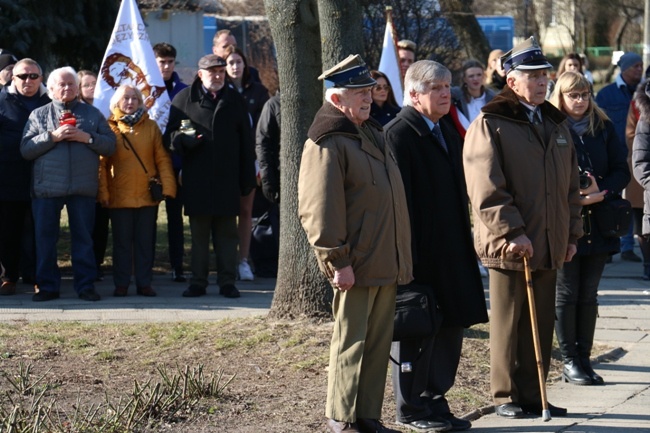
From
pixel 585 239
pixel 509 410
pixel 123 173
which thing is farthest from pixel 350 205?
pixel 123 173

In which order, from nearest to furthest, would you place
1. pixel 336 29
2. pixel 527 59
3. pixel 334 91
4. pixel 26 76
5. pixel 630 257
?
pixel 334 91 → pixel 527 59 → pixel 336 29 → pixel 26 76 → pixel 630 257

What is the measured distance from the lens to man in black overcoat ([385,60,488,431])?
6449 mm

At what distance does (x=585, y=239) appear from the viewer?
768 centimetres

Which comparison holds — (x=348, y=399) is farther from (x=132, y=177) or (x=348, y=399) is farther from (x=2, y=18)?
(x=2, y=18)

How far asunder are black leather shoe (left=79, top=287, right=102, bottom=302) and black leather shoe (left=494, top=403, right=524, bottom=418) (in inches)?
179

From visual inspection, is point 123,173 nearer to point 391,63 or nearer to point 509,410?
point 391,63

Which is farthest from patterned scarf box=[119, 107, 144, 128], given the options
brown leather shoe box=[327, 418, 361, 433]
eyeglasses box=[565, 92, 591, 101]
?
brown leather shoe box=[327, 418, 361, 433]

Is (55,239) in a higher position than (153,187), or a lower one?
lower

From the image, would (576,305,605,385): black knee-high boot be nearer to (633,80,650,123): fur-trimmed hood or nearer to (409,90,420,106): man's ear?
(633,80,650,123): fur-trimmed hood

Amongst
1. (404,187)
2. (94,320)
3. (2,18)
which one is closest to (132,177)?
(94,320)

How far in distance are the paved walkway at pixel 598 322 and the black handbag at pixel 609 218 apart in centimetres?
100

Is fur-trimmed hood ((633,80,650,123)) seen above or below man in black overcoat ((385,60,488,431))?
above

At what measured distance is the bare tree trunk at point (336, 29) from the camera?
8.28 m

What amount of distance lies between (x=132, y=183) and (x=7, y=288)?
4.80 ft
